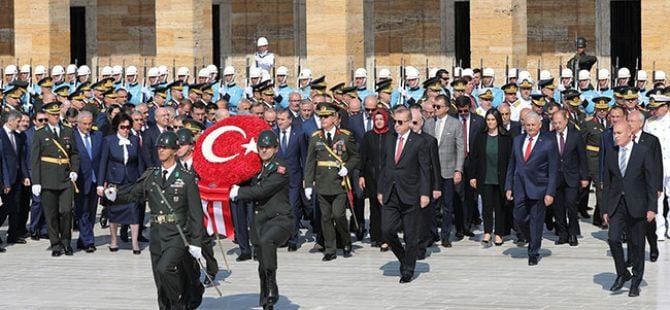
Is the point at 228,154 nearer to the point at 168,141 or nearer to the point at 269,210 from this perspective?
the point at 269,210

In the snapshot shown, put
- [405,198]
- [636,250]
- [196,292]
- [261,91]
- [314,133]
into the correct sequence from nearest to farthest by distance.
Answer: [196,292] → [636,250] → [405,198] → [314,133] → [261,91]

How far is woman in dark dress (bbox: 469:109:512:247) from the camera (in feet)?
64.3

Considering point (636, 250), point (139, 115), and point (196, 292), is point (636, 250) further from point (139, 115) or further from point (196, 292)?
point (139, 115)

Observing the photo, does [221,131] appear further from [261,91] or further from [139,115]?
[261,91]

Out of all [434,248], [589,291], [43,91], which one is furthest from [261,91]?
[589,291]

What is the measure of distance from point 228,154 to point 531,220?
13.1ft

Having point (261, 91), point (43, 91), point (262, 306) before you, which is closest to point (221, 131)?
point (262, 306)

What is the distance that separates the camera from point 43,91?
24500mm

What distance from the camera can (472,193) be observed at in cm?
2041

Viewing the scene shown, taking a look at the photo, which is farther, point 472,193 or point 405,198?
point 472,193

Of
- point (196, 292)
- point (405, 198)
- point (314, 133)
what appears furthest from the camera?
point (314, 133)

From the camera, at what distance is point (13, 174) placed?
67.5 ft

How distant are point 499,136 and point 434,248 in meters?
1.56

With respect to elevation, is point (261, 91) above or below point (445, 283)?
above
